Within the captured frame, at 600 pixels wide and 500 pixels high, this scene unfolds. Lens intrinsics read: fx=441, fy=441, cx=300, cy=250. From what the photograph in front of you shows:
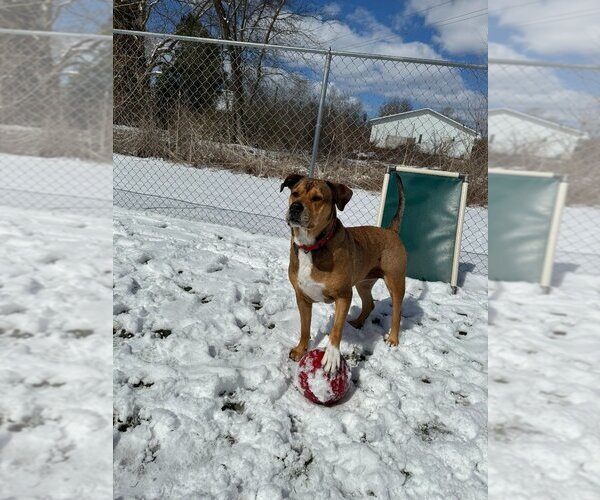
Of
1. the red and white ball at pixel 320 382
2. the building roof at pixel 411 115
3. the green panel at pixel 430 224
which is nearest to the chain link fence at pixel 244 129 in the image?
the building roof at pixel 411 115

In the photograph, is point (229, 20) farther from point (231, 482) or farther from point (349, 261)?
point (231, 482)

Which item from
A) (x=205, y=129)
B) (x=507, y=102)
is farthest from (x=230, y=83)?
(x=507, y=102)

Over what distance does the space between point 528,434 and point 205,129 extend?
7.30 meters

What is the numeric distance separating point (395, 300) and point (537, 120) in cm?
198

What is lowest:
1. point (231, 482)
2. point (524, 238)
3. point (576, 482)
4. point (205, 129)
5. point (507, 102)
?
point (231, 482)

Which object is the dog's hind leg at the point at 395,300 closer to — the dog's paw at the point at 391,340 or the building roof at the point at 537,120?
the dog's paw at the point at 391,340

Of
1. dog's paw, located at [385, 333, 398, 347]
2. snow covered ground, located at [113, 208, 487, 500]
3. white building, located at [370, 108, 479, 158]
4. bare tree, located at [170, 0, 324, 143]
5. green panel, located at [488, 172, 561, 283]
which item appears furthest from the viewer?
bare tree, located at [170, 0, 324, 143]

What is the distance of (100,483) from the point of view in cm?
128

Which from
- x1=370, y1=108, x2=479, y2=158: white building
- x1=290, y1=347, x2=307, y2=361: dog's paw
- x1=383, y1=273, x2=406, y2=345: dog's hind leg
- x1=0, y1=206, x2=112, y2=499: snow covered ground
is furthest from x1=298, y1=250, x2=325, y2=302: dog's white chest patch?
x1=370, y1=108, x2=479, y2=158: white building

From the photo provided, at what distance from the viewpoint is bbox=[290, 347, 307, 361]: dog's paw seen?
2.38m

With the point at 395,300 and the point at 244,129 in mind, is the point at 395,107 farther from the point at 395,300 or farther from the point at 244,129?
the point at 395,300

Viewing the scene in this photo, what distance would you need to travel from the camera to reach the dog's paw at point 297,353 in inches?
93.8

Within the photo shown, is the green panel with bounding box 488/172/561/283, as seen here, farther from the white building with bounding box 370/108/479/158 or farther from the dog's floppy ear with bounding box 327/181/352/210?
the white building with bounding box 370/108/479/158

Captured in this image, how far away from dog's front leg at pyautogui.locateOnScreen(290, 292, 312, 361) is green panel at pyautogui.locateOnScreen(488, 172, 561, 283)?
1.81 m
